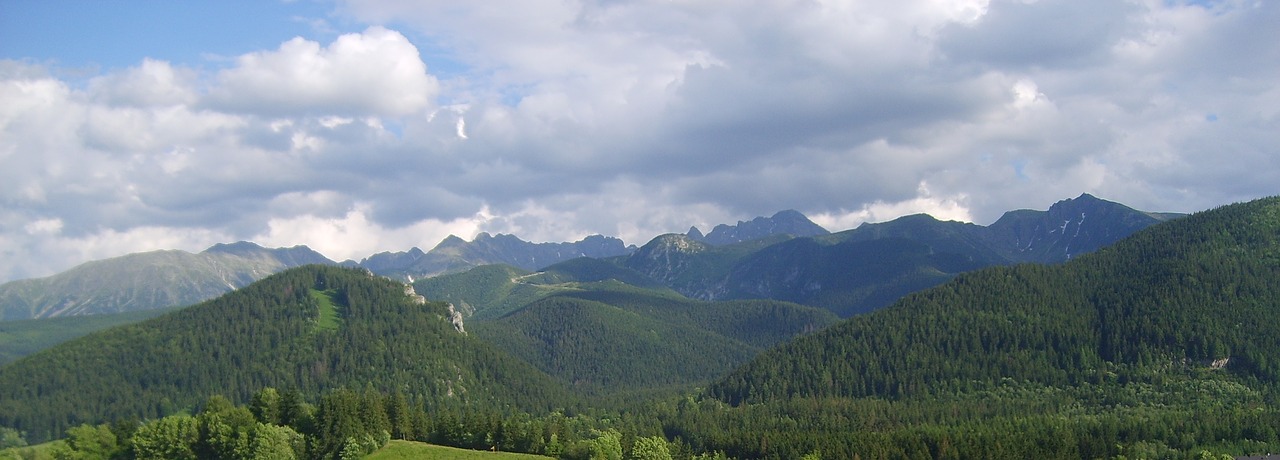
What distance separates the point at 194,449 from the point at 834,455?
420 ft

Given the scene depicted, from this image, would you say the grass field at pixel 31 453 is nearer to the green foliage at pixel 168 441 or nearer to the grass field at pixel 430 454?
the green foliage at pixel 168 441

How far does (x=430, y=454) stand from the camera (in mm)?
164500

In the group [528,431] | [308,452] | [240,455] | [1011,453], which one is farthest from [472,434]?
[1011,453]

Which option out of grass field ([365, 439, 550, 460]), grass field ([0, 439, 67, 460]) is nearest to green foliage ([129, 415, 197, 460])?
grass field ([0, 439, 67, 460])

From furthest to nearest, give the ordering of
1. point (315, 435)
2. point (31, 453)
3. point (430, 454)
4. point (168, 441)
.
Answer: point (315, 435)
point (31, 453)
point (430, 454)
point (168, 441)

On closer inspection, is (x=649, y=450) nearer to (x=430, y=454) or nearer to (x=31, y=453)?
(x=430, y=454)

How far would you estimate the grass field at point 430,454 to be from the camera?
162 meters

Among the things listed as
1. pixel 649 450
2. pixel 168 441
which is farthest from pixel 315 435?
pixel 649 450

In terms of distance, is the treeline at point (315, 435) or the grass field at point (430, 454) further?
the treeline at point (315, 435)

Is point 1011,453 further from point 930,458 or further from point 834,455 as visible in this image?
point 834,455

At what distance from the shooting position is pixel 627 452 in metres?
182

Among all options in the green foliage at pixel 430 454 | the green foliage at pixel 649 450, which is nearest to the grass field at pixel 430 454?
the green foliage at pixel 430 454

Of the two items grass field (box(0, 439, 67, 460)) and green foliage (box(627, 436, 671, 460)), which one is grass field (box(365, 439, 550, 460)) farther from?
grass field (box(0, 439, 67, 460))

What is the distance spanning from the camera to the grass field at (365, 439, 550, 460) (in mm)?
162375
